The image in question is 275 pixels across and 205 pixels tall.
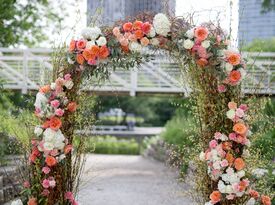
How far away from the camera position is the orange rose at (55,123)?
16.2 ft

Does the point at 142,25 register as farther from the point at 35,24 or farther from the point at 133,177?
the point at 35,24

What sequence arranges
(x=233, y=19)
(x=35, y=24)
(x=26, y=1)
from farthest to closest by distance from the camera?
(x=35, y=24) < (x=26, y=1) < (x=233, y=19)

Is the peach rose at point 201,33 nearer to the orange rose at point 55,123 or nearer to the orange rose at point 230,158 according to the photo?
the orange rose at point 230,158

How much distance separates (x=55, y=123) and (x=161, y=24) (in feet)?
4.44

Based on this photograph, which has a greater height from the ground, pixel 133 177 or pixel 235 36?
pixel 235 36

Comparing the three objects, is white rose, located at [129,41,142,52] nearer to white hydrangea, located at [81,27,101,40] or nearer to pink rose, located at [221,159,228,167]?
A: white hydrangea, located at [81,27,101,40]

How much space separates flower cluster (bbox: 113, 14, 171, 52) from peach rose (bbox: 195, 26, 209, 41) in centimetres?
28

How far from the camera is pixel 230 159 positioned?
15.7 ft

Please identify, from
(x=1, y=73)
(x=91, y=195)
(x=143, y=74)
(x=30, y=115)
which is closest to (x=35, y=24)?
(x=1, y=73)

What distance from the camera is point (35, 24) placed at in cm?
1730

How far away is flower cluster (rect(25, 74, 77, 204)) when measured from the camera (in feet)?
16.2

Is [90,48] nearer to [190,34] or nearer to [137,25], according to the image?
[137,25]

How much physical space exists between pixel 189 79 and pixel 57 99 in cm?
130

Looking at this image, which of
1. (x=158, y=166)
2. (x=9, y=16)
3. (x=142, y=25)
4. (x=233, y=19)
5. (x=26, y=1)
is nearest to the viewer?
(x=142, y=25)
